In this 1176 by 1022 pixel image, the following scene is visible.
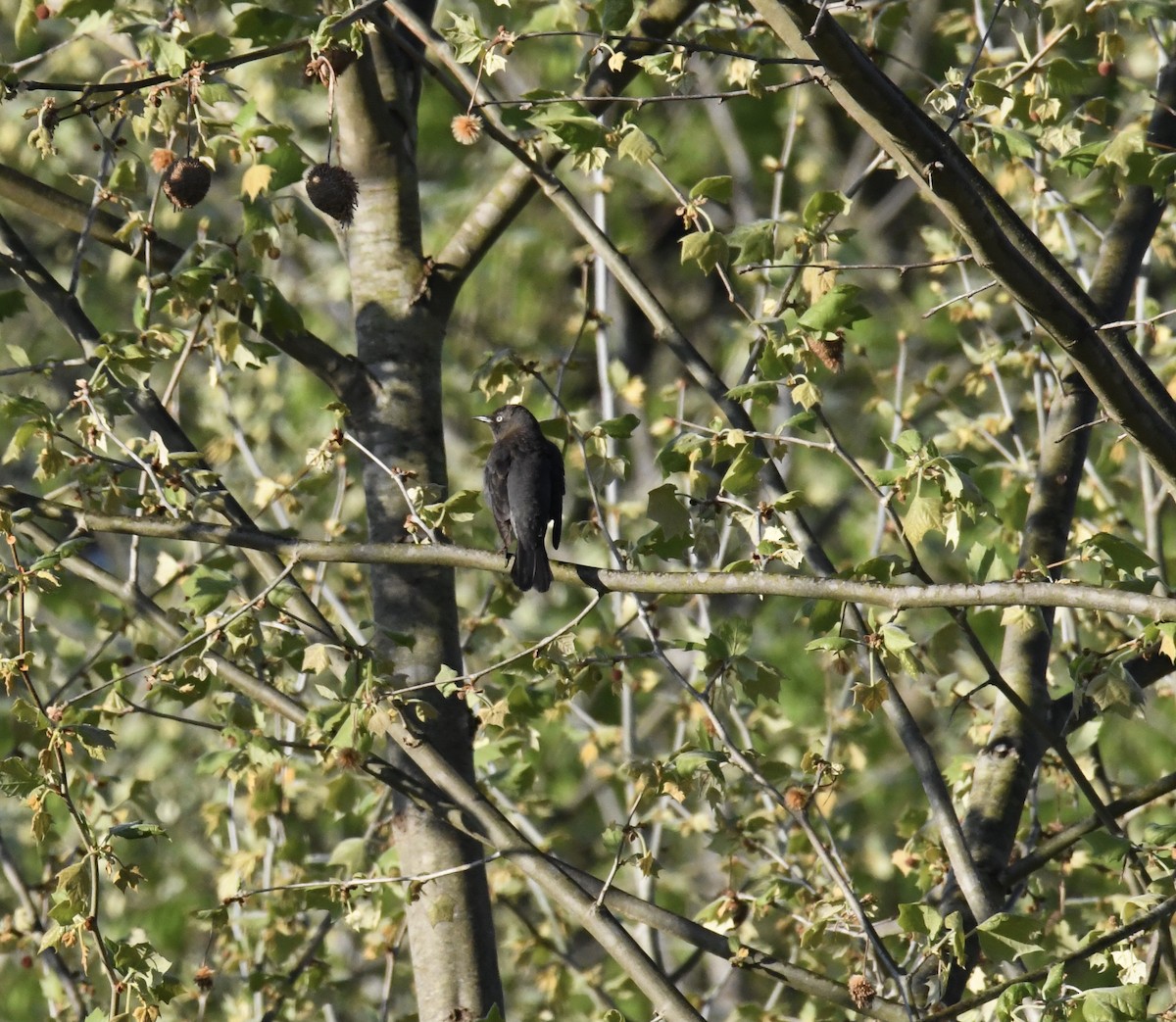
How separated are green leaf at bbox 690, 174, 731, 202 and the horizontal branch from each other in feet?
3.09

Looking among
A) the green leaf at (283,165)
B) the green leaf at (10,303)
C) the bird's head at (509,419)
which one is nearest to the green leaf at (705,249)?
the green leaf at (283,165)

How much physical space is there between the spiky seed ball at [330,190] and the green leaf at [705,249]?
2.79ft

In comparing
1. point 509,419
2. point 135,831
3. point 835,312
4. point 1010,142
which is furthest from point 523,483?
point 135,831

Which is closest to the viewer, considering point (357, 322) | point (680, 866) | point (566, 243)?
point (357, 322)

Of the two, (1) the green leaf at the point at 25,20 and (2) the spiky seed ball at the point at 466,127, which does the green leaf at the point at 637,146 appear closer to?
(2) the spiky seed ball at the point at 466,127

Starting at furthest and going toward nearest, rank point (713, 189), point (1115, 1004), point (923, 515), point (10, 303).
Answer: point (10, 303) → point (713, 189) → point (923, 515) → point (1115, 1004)

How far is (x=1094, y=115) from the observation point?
4.21m

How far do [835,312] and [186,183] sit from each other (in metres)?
1.54

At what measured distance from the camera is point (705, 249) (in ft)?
11.8

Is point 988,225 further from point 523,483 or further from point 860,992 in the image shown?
point 523,483

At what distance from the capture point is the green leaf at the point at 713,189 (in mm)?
3504

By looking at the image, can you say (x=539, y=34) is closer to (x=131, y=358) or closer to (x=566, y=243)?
(x=131, y=358)

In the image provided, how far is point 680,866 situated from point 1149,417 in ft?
24.5

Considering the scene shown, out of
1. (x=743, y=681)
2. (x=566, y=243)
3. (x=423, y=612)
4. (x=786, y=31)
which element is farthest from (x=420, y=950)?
(x=566, y=243)
